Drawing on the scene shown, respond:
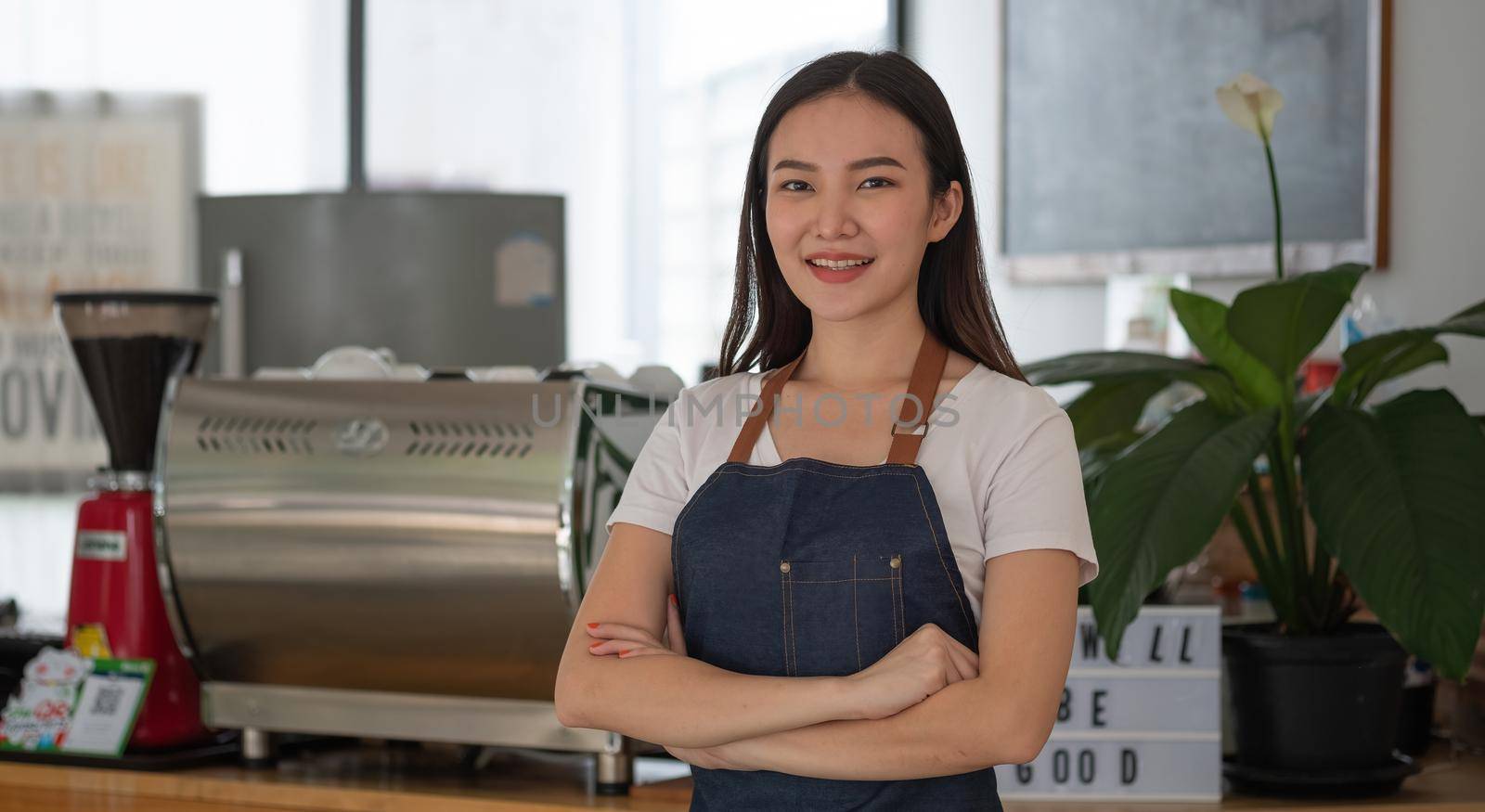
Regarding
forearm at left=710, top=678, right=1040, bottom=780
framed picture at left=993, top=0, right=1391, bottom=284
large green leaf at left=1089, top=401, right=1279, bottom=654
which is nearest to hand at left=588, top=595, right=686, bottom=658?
forearm at left=710, top=678, right=1040, bottom=780

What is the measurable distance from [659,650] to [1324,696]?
77cm

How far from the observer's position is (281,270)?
3.13 meters

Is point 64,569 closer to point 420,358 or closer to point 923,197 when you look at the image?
point 420,358

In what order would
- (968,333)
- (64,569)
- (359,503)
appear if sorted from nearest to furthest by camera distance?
(968,333), (359,503), (64,569)

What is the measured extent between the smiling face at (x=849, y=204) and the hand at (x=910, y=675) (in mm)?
251

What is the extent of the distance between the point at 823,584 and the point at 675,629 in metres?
0.13

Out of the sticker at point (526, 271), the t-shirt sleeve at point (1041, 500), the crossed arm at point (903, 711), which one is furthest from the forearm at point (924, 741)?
the sticker at point (526, 271)

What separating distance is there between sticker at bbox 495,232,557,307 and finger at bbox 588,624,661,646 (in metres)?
2.10

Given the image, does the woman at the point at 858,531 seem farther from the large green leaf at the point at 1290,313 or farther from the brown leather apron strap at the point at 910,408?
the large green leaf at the point at 1290,313

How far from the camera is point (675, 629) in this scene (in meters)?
1.05

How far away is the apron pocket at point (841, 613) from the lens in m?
0.98

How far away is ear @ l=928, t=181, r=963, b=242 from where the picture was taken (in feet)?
3.48

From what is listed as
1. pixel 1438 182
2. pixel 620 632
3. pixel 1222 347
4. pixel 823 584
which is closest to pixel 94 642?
pixel 620 632

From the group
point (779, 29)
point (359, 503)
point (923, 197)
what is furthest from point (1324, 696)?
point (779, 29)
